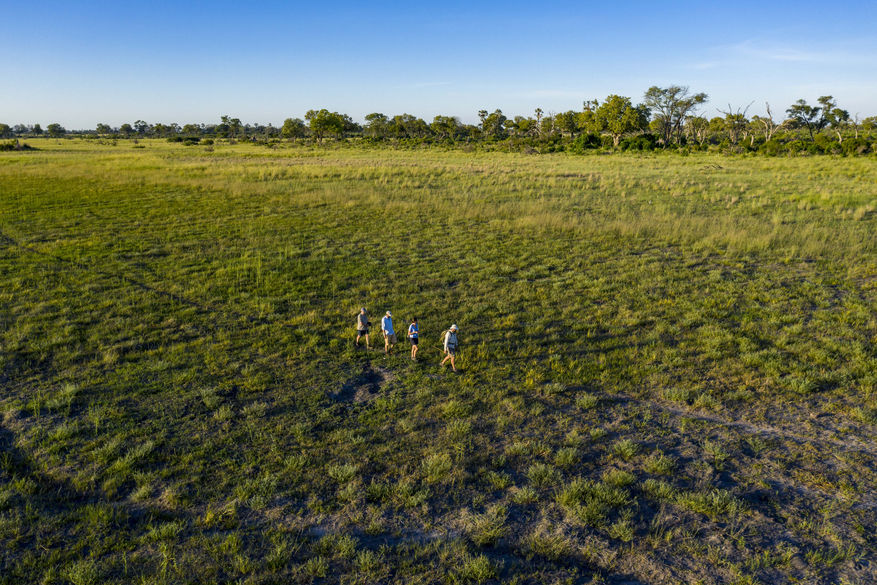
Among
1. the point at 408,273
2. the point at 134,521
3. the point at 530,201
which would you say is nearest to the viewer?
the point at 134,521

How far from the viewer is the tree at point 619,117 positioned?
84.3 m

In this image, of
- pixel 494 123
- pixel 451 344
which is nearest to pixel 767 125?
pixel 494 123

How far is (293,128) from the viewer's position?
117062mm

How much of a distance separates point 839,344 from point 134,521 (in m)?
12.5

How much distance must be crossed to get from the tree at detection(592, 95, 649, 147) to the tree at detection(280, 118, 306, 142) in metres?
70.0

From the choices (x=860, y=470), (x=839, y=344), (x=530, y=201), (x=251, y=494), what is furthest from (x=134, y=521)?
(x=530, y=201)

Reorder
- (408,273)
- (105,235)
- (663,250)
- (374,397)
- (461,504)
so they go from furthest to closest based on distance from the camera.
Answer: (105,235)
(663,250)
(408,273)
(374,397)
(461,504)

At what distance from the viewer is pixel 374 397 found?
8.07 meters

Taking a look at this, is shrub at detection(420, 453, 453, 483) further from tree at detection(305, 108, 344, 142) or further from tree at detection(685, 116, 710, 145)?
tree at detection(305, 108, 344, 142)

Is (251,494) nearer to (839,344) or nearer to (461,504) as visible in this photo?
(461,504)

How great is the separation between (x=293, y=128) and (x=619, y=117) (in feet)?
244

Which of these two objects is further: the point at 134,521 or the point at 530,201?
the point at 530,201

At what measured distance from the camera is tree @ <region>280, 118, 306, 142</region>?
117 metres

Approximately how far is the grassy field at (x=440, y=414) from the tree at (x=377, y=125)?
105096mm
